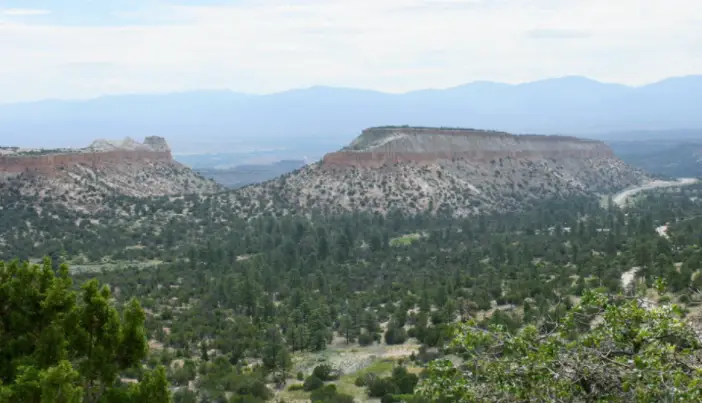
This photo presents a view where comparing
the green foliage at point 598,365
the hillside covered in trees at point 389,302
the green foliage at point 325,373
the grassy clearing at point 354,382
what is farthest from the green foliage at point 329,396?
the green foliage at point 598,365

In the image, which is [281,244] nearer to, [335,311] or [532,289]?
[335,311]

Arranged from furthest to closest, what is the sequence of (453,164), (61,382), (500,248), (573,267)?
(453,164), (500,248), (573,267), (61,382)

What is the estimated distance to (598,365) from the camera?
25.6 feet

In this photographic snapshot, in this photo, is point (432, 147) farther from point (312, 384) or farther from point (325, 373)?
point (312, 384)

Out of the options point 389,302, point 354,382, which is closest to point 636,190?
point 389,302

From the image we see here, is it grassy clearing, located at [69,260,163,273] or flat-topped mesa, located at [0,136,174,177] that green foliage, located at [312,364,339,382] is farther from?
flat-topped mesa, located at [0,136,174,177]

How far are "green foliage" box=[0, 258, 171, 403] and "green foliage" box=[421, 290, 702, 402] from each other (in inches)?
226

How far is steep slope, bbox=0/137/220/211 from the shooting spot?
217 feet

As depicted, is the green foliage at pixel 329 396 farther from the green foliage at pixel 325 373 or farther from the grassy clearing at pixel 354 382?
the green foliage at pixel 325 373

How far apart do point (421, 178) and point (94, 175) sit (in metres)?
39.6

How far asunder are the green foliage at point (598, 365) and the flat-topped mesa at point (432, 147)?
7272 cm

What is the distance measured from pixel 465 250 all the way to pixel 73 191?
41.7m

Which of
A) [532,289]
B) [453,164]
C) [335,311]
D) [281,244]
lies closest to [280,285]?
[335,311]

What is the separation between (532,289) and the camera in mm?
35562
